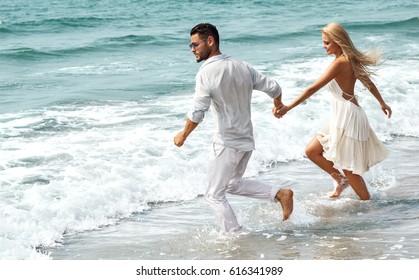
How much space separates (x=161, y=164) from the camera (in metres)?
9.21

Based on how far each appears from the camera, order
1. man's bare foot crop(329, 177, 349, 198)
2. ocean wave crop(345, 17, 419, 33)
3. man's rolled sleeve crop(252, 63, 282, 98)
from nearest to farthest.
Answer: man's rolled sleeve crop(252, 63, 282, 98), man's bare foot crop(329, 177, 349, 198), ocean wave crop(345, 17, 419, 33)

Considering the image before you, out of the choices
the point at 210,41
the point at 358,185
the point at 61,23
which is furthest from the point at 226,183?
the point at 61,23

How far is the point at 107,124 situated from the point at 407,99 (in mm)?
4668

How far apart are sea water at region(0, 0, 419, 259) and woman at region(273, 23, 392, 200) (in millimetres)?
344

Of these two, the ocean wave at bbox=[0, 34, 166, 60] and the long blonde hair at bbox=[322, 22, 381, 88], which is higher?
the long blonde hair at bbox=[322, 22, 381, 88]

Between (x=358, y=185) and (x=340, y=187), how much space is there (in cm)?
25

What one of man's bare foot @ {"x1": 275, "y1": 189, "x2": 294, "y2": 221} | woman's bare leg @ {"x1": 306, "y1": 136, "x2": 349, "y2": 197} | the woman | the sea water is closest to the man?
man's bare foot @ {"x1": 275, "y1": 189, "x2": 294, "y2": 221}

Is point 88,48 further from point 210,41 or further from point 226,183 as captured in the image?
point 210,41

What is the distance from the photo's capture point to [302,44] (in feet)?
71.1

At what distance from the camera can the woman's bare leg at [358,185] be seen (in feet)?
23.8

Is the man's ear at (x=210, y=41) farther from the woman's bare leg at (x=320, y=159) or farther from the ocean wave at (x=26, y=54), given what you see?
the ocean wave at (x=26, y=54)

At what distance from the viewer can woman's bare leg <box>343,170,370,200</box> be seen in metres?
→ 7.25

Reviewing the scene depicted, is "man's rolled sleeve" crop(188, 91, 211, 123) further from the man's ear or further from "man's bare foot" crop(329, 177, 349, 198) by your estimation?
"man's bare foot" crop(329, 177, 349, 198)
